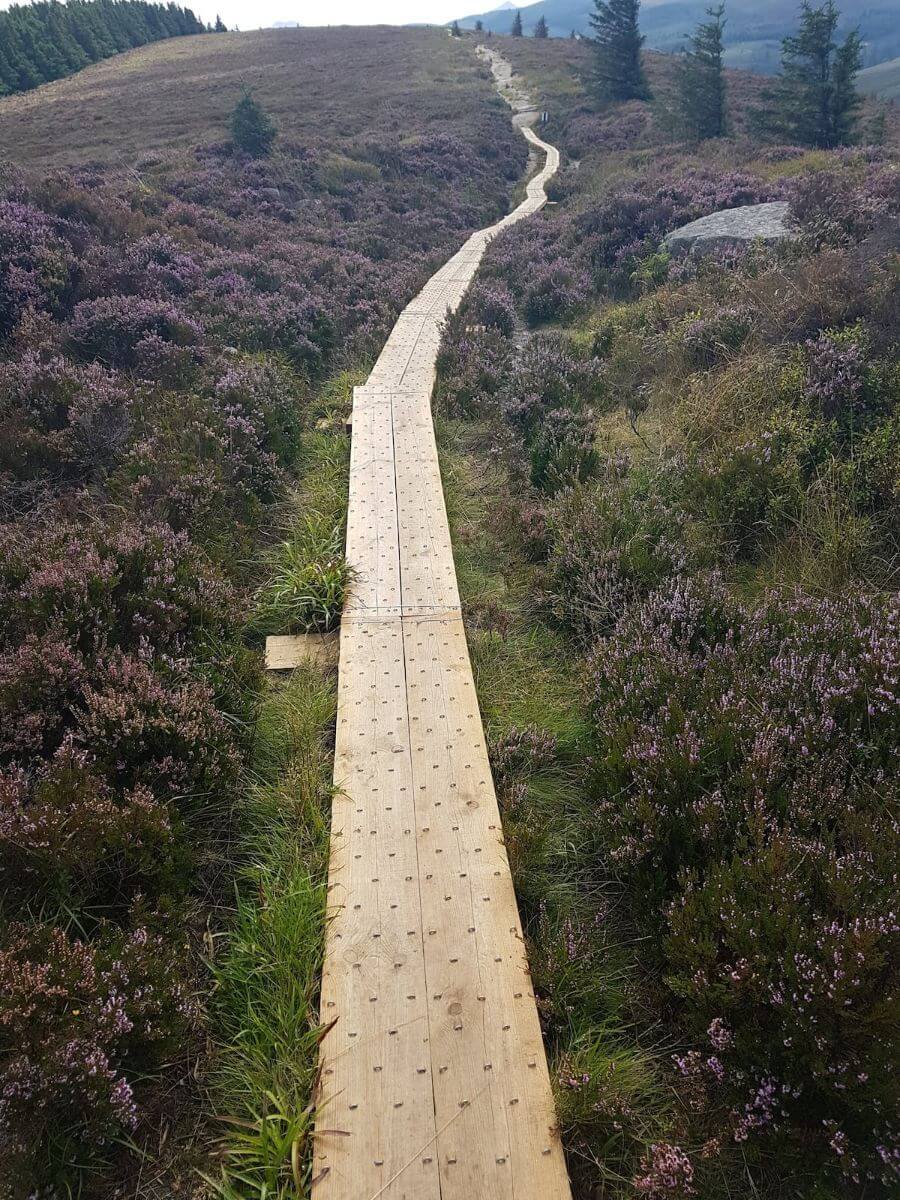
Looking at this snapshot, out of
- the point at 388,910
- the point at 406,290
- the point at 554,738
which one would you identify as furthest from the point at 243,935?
the point at 406,290

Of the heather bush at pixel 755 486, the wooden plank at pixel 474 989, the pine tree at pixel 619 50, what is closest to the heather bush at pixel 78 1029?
the wooden plank at pixel 474 989

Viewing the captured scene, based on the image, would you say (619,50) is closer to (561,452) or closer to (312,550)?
(561,452)

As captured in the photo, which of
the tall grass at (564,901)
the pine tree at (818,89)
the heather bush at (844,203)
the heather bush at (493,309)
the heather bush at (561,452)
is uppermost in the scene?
the pine tree at (818,89)

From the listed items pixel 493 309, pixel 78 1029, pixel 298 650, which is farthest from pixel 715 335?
pixel 78 1029

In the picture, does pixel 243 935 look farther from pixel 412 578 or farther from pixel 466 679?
pixel 412 578

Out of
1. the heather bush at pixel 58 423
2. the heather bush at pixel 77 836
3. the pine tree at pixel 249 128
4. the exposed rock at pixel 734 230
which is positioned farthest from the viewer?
the pine tree at pixel 249 128

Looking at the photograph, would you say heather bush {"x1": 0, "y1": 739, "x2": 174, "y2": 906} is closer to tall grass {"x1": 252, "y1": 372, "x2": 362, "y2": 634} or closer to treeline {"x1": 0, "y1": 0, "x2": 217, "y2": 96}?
tall grass {"x1": 252, "y1": 372, "x2": 362, "y2": 634}

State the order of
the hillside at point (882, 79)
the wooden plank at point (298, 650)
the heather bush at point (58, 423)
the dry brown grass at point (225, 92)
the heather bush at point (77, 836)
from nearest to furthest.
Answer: the heather bush at point (77, 836), the wooden plank at point (298, 650), the heather bush at point (58, 423), the dry brown grass at point (225, 92), the hillside at point (882, 79)

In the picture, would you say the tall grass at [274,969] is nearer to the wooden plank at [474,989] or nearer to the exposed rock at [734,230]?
the wooden plank at [474,989]
